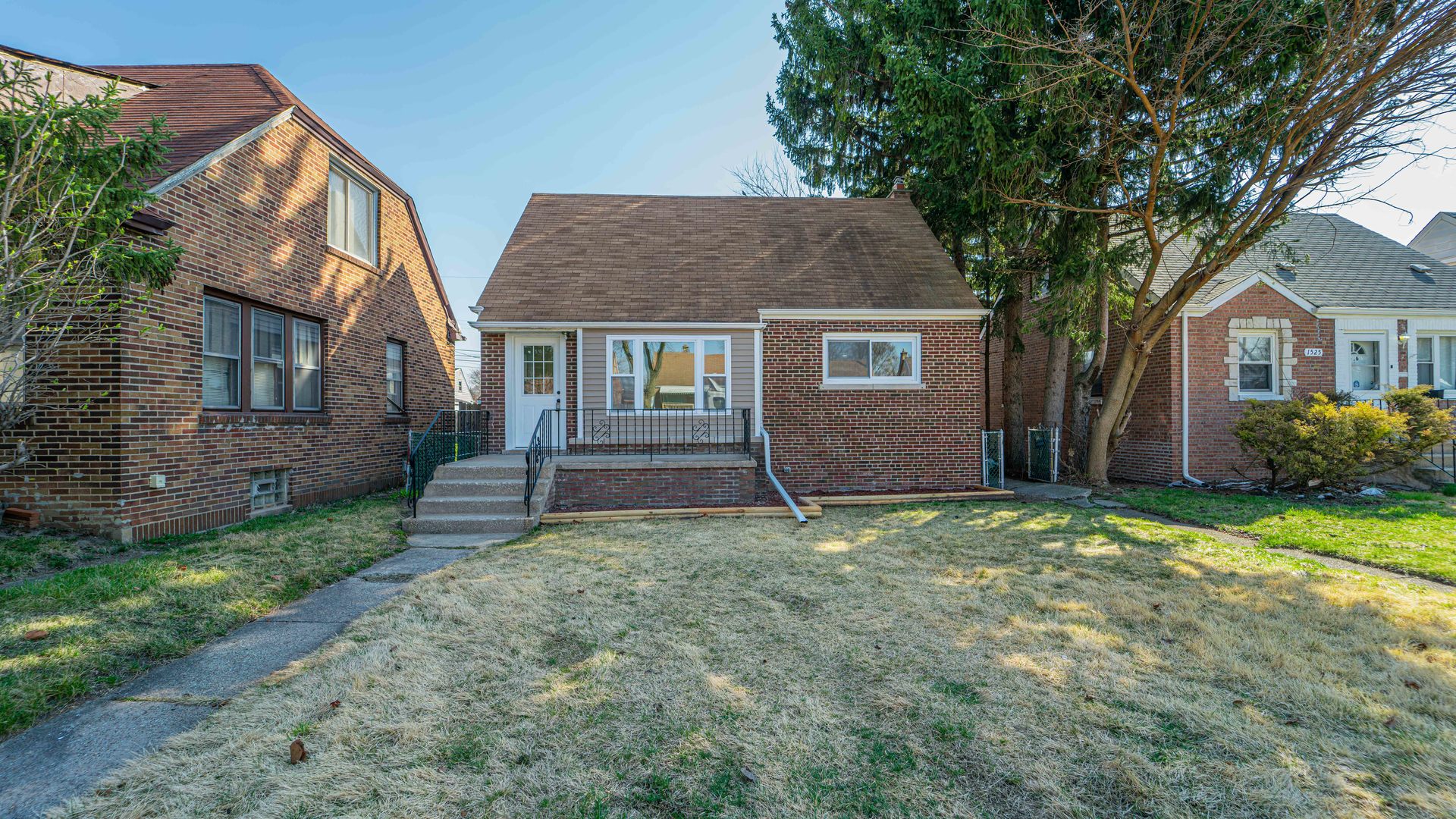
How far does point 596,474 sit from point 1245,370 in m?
14.0

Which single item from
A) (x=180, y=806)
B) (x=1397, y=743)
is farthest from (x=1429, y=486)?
(x=180, y=806)

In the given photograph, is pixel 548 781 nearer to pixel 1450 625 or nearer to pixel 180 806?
pixel 180 806

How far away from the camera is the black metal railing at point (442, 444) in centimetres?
849

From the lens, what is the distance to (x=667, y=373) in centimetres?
1129

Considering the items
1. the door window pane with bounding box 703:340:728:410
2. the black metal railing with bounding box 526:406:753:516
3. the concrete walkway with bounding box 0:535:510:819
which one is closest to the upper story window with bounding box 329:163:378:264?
the black metal railing with bounding box 526:406:753:516

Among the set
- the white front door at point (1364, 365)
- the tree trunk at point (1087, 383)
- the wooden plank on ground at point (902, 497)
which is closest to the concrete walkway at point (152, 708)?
the wooden plank on ground at point (902, 497)

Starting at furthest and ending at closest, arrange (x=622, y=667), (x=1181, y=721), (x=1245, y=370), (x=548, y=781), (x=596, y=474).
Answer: (x=1245, y=370) → (x=596, y=474) → (x=622, y=667) → (x=1181, y=721) → (x=548, y=781)

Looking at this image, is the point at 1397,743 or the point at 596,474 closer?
the point at 1397,743

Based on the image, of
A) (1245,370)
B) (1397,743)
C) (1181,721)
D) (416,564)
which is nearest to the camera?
(1397,743)

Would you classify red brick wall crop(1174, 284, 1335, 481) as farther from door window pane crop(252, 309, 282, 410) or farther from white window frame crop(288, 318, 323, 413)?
door window pane crop(252, 309, 282, 410)

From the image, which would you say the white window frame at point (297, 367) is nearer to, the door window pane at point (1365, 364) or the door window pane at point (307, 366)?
the door window pane at point (307, 366)

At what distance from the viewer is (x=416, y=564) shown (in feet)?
20.2

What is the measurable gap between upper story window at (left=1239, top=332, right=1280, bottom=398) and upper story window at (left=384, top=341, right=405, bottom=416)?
17.9 meters

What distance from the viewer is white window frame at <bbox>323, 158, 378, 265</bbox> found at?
1020 cm
